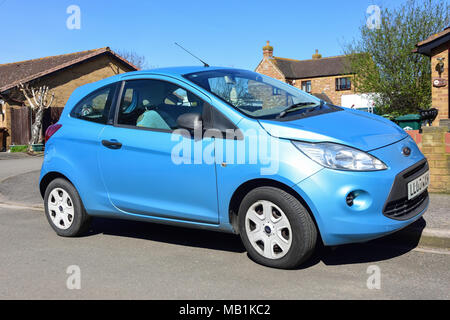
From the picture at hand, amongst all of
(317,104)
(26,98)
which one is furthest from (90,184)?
(26,98)

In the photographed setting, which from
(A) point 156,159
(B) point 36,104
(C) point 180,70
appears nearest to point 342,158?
(A) point 156,159

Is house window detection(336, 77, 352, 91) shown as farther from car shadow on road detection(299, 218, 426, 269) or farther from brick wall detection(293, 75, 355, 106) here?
car shadow on road detection(299, 218, 426, 269)

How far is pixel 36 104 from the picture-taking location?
25516 millimetres

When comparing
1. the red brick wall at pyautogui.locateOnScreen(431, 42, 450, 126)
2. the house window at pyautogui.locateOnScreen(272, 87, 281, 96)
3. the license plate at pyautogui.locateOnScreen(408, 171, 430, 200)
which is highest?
the red brick wall at pyautogui.locateOnScreen(431, 42, 450, 126)

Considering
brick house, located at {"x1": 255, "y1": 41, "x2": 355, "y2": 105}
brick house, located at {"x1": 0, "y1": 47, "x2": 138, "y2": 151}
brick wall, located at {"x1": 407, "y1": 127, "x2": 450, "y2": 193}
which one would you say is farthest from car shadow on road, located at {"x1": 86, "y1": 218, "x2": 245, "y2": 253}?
brick house, located at {"x1": 255, "y1": 41, "x2": 355, "y2": 105}

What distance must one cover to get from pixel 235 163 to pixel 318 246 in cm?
145

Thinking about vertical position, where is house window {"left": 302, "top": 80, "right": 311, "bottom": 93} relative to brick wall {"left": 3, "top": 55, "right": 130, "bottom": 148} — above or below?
above

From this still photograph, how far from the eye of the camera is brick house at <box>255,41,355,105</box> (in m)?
53.2

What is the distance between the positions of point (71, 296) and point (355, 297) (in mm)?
2124

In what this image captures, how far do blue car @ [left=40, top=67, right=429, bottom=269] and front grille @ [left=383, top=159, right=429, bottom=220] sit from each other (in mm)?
13

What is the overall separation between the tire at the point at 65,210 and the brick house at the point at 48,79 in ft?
70.2

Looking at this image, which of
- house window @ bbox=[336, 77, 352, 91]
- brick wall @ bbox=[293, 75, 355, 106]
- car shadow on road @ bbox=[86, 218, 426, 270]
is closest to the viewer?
car shadow on road @ bbox=[86, 218, 426, 270]

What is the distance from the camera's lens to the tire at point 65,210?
18.4 ft

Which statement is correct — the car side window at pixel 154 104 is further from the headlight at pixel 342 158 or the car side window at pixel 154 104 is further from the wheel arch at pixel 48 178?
the headlight at pixel 342 158
